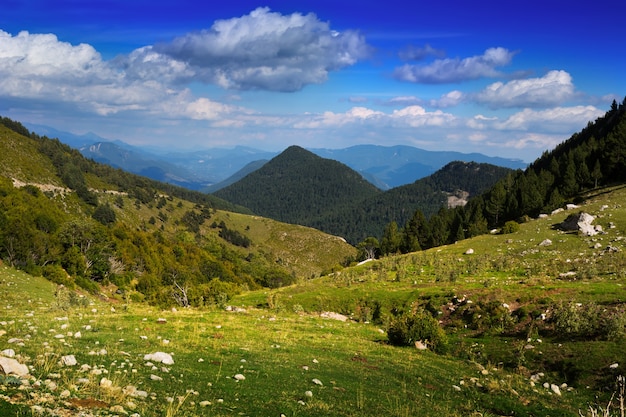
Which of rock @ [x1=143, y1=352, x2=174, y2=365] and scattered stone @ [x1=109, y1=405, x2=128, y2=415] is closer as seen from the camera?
scattered stone @ [x1=109, y1=405, x2=128, y2=415]

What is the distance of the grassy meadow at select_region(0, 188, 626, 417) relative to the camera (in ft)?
27.8

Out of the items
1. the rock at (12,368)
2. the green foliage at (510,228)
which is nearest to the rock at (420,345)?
the rock at (12,368)

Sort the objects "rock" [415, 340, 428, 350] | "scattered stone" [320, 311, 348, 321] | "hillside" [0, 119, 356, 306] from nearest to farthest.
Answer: "rock" [415, 340, 428, 350] < "scattered stone" [320, 311, 348, 321] < "hillside" [0, 119, 356, 306]

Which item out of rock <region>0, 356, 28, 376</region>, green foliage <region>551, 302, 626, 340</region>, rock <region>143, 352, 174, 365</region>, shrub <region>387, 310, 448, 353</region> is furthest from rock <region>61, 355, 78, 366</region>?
green foliage <region>551, 302, 626, 340</region>

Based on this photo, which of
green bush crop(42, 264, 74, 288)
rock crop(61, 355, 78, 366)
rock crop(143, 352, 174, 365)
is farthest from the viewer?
green bush crop(42, 264, 74, 288)

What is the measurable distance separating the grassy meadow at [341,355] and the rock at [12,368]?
22cm

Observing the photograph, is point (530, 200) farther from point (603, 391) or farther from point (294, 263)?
point (294, 263)

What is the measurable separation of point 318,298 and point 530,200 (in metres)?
66.2

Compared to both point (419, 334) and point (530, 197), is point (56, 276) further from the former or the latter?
point (530, 197)

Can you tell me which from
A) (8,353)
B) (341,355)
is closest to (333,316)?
(341,355)

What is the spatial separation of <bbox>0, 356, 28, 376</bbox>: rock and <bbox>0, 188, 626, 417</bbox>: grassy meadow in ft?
0.73

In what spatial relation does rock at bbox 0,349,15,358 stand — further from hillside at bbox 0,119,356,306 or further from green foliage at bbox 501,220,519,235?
green foliage at bbox 501,220,519,235

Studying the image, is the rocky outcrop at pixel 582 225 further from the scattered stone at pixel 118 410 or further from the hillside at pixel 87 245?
the scattered stone at pixel 118 410

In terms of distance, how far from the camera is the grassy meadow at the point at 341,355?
8.48 meters
